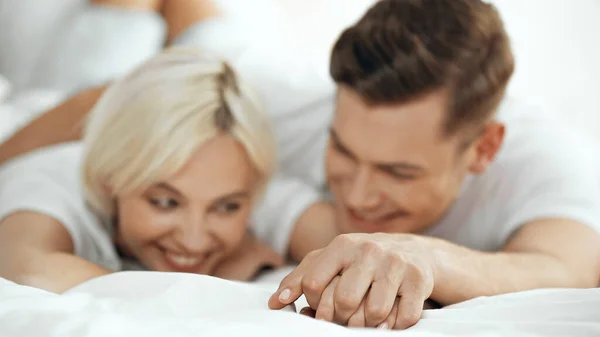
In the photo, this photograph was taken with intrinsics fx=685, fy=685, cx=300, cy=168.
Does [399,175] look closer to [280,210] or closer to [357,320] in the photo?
[280,210]

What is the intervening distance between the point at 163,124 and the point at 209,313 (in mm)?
476

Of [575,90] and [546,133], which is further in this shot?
[575,90]

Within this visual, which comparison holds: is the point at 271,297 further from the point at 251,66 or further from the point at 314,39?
the point at 314,39

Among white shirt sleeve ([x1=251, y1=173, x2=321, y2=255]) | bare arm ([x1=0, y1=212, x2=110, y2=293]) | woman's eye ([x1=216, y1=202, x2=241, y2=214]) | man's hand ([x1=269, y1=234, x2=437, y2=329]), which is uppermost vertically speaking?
man's hand ([x1=269, y1=234, x2=437, y2=329])

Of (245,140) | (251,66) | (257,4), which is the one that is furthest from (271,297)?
(257,4)

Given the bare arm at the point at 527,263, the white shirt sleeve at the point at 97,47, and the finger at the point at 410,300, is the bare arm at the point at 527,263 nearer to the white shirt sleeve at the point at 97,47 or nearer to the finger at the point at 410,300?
the finger at the point at 410,300

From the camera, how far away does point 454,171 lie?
1.09m

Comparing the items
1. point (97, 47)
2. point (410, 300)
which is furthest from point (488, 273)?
point (97, 47)

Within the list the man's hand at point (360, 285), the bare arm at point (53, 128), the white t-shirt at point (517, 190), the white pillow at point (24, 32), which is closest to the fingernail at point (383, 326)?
the man's hand at point (360, 285)

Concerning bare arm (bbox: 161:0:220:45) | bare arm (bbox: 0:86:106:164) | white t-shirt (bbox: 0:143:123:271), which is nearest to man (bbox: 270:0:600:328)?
white t-shirt (bbox: 0:143:123:271)

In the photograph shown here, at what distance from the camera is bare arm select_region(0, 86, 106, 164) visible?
134cm

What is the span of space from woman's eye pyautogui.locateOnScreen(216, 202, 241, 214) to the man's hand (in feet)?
1.43

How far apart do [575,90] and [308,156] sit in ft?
2.68

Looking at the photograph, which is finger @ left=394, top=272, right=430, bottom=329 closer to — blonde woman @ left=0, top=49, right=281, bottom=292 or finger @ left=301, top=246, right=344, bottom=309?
finger @ left=301, top=246, right=344, bottom=309
